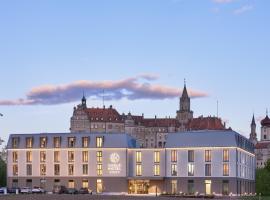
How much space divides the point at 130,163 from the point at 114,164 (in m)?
4.47

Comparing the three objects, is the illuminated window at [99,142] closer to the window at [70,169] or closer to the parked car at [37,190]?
the window at [70,169]

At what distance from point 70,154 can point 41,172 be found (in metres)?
Answer: 8.43

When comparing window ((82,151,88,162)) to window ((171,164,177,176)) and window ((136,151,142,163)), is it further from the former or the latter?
window ((171,164,177,176))

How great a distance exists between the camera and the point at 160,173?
573 ft

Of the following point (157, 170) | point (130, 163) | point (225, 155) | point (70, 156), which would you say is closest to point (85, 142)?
point (70, 156)

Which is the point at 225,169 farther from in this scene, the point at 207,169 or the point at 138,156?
the point at 138,156

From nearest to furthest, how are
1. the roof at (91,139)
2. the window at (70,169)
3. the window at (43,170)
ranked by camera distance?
the roof at (91,139)
the window at (70,169)
the window at (43,170)

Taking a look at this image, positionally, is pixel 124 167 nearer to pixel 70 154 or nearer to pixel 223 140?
pixel 70 154

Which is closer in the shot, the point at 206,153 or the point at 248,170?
the point at 206,153

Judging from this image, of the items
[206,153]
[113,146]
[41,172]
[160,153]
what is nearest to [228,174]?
[206,153]

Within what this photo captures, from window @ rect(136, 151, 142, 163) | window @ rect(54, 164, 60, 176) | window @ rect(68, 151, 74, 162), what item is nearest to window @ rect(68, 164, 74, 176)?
window @ rect(68, 151, 74, 162)

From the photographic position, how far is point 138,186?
176 metres

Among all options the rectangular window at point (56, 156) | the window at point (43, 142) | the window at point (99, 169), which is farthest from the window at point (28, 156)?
the window at point (99, 169)

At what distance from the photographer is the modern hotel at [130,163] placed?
168m
